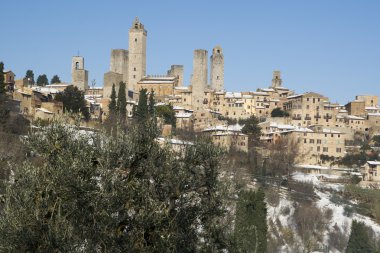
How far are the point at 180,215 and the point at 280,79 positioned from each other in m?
99.2

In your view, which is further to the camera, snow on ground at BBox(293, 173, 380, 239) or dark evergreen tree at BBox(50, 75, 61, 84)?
dark evergreen tree at BBox(50, 75, 61, 84)

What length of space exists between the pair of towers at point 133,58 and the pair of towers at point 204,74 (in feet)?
25.2

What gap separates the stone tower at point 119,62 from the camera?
10100cm

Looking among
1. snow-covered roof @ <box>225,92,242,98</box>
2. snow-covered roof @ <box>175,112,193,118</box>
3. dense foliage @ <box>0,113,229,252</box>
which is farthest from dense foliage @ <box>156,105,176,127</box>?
dense foliage @ <box>0,113,229,252</box>

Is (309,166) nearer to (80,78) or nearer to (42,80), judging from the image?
(80,78)

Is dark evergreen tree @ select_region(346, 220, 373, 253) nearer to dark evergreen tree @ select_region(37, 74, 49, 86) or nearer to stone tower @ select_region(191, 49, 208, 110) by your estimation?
stone tower @ select_region(191, 49, 208, 110)

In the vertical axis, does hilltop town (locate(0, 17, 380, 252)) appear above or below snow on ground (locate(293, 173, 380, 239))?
above

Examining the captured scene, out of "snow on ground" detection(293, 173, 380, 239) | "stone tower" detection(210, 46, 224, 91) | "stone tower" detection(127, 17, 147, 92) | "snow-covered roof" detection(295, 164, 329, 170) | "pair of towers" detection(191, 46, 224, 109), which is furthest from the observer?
"stone tower" detection(210, 46, 224, 91)

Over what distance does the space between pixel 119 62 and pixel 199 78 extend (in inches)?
489

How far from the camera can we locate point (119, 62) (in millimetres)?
101250

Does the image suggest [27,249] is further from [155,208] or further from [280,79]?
[280,79]

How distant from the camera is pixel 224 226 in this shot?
1745 centimetres

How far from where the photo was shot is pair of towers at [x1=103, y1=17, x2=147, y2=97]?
100062 mm

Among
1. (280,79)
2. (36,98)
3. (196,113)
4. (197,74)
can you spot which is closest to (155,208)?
(36,98)
